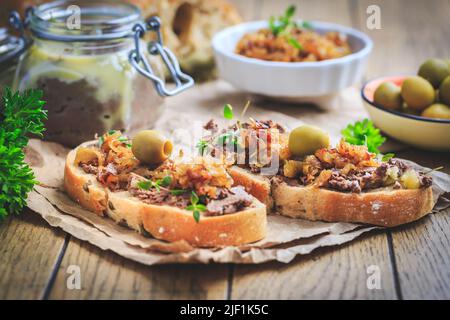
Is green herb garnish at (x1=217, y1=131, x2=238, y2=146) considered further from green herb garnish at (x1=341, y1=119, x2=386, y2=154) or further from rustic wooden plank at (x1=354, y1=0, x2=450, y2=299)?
rustic wooden plank at (x1=354, y1=0, x2=450, y2=299)

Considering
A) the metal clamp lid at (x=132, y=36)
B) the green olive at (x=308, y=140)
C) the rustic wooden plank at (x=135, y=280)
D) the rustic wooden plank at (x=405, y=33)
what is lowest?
the rustic wooden plank at (x=405, y=33)

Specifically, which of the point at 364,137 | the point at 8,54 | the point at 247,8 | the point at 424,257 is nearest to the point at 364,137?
the point at 364,137

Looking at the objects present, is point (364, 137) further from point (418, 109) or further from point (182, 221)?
point (182, 221)

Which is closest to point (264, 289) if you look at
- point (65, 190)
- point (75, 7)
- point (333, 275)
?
point (333, 275)

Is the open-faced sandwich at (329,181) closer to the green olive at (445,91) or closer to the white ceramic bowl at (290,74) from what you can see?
the green olive at (445,91)

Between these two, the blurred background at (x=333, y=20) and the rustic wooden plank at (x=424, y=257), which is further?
the blurred background at (x=333, y=20)

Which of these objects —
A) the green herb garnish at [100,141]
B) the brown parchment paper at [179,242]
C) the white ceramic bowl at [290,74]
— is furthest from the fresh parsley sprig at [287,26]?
the green herb garnish at [100,141]
